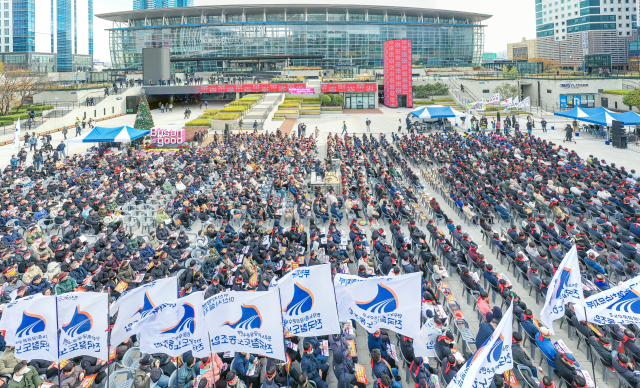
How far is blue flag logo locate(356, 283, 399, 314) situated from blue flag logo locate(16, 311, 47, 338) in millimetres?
5299

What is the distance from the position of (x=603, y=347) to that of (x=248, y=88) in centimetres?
6120

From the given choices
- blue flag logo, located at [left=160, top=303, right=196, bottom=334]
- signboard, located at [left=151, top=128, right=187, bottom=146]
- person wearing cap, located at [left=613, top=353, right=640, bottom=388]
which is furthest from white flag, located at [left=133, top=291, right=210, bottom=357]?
signboard, located at [left=151, top=128, right=187, bottom=146]

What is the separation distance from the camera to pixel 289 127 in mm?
44250

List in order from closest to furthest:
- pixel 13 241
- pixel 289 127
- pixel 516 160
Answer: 1. pixel 13 241
2. pixel 516 160
3. pixel 289 127

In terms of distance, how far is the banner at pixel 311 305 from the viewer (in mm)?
7473

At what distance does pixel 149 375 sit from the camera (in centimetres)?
725

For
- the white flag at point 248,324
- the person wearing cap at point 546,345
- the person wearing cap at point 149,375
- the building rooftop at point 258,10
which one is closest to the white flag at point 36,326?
the person wearing cap at point 149,375

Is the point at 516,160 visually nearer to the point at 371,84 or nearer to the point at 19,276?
the point at 19,276

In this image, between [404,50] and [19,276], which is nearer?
[19,276]

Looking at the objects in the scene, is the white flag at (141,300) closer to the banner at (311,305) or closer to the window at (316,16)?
the banner at (311,305)

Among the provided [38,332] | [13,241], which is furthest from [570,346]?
[13,241]

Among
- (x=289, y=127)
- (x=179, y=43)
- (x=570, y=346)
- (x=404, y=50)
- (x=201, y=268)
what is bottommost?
(x=570, y=346)

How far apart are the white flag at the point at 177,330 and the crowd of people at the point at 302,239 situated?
0.42 meters

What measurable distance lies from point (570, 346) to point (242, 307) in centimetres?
682
